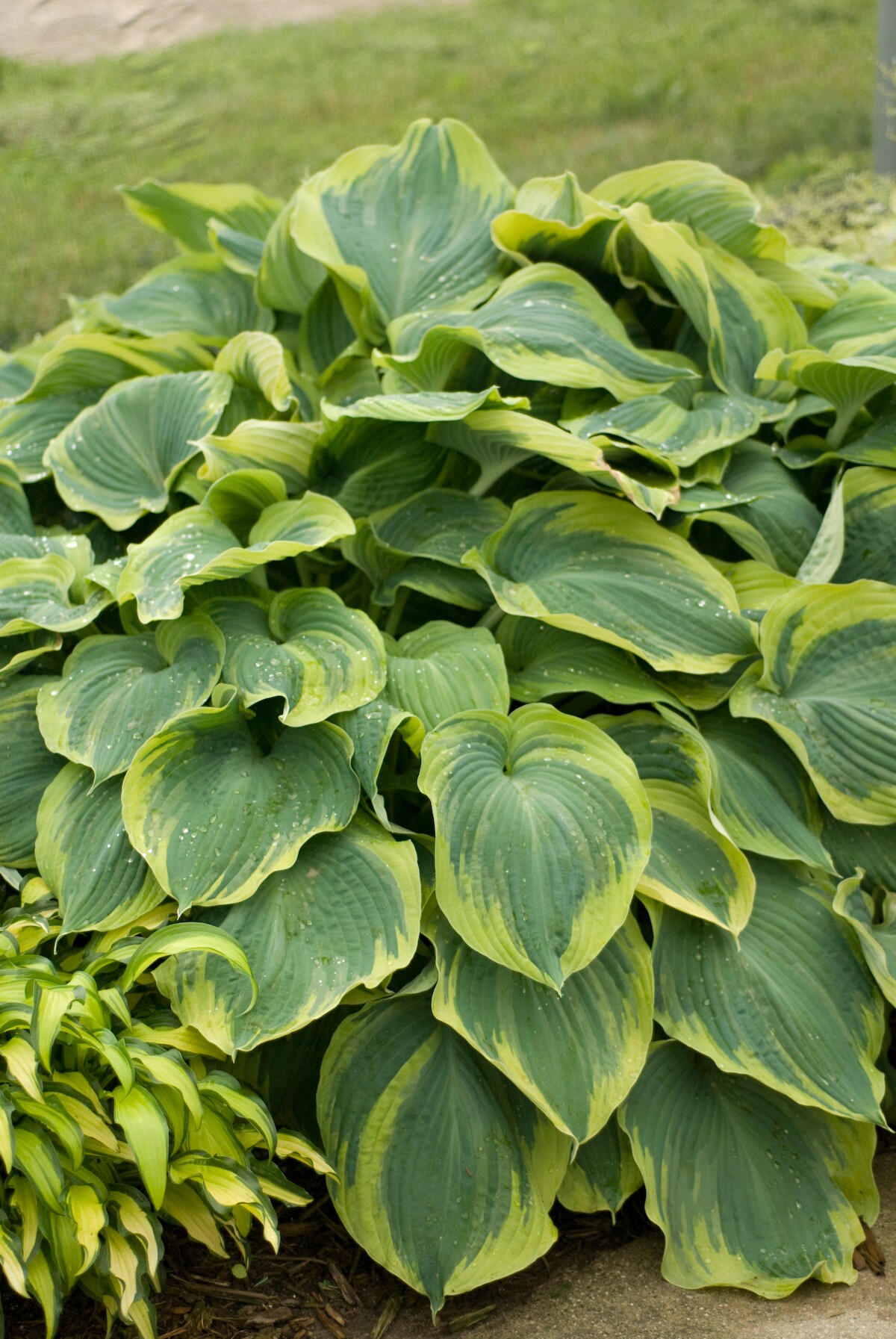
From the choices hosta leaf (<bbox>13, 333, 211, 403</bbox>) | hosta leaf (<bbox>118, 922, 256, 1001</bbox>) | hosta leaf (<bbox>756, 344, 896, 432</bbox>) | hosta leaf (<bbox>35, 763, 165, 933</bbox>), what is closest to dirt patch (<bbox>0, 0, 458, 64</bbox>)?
hosta leaf (<bbox>13, 333, 211, 403</bbox>)

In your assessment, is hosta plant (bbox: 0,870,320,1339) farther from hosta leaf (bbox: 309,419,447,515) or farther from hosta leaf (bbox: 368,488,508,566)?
hosta leaf (bbox: 309,419,447,515)

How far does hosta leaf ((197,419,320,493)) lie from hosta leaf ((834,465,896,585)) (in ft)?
3.20

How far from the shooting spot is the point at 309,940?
1562mm

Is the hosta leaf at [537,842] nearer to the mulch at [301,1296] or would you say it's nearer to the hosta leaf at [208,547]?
the hosta leaf at [208,547]

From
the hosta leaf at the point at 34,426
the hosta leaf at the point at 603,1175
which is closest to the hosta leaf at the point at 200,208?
the hosta leaf at the point at 34,426

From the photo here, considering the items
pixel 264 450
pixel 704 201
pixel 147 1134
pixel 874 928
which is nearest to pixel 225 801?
pixel 147 1134

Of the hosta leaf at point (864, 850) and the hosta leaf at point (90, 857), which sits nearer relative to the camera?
the hosta leaf at point (90, 857)

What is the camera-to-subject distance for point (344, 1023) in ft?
5.38

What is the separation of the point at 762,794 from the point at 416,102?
22.6 ft

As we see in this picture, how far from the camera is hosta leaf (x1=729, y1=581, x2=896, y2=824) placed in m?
1.73

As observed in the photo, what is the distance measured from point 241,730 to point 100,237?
572 cm

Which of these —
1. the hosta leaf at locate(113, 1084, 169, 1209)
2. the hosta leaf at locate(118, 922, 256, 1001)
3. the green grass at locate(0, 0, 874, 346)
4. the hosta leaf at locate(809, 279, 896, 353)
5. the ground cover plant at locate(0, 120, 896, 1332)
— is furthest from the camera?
the green grass at locate(0, 0, 874, 346)

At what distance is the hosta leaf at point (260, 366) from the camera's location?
2.07 meters

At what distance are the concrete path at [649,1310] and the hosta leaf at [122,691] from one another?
901 millimetres
